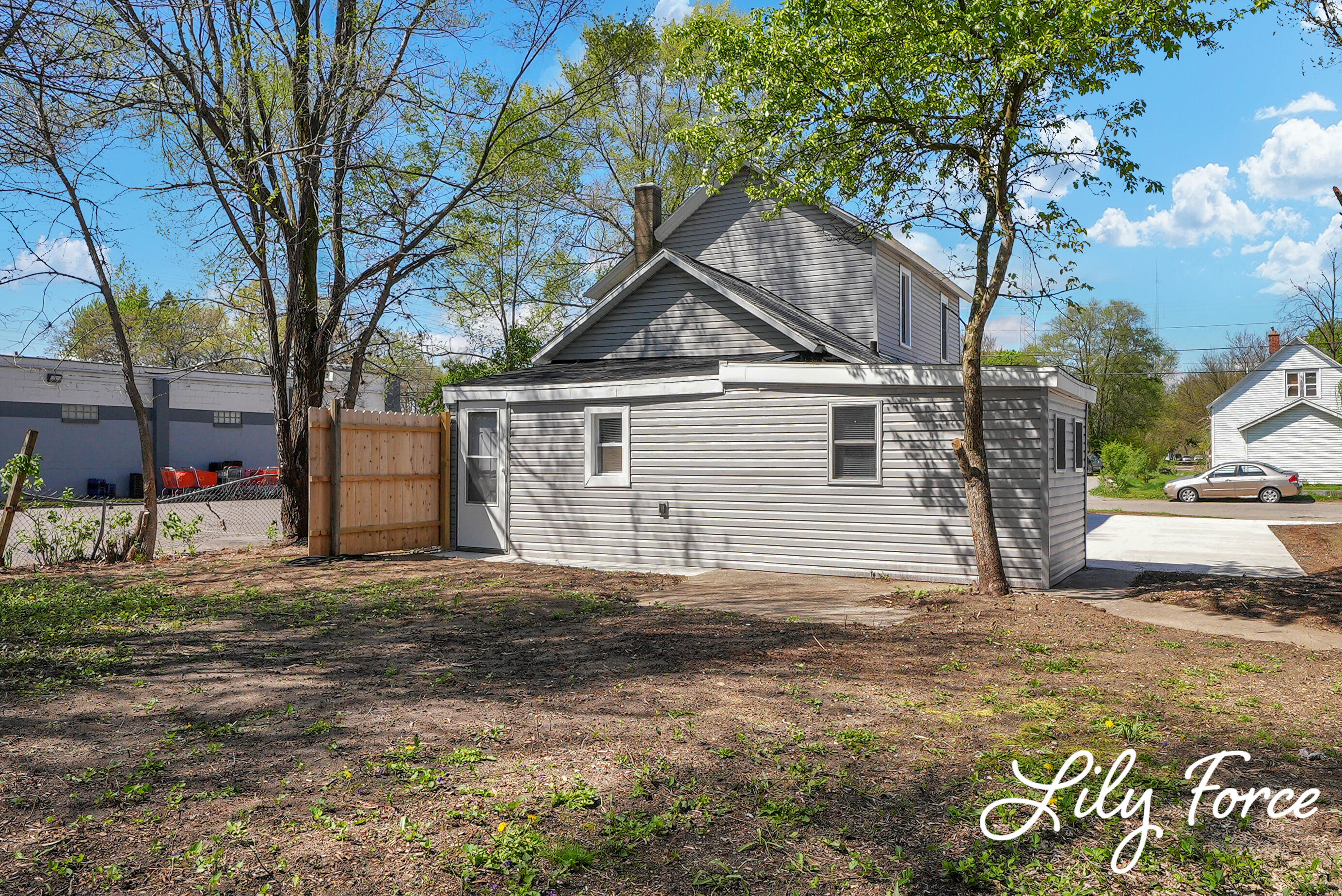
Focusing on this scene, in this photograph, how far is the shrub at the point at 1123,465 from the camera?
34.9 meters

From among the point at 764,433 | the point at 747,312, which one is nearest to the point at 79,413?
the point at 747,312

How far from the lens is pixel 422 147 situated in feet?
54.3

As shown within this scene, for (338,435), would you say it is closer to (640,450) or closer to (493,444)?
(493,444)

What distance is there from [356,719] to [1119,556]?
13733 mm

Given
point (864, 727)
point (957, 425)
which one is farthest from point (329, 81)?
point (864, 727)

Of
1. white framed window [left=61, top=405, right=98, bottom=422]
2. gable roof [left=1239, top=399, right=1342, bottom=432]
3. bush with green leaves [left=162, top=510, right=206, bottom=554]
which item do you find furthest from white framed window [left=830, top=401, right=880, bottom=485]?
gable roof [left=1239, top=399, right=1342, bottom=432]

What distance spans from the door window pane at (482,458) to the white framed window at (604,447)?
1920mm

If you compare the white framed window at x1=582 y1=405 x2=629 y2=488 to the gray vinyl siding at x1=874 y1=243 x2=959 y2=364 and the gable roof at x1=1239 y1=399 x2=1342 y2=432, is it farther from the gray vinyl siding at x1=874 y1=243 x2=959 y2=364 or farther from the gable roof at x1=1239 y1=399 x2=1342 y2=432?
the gable roof at x1=1239 y1=399 x2=1342 y2=432

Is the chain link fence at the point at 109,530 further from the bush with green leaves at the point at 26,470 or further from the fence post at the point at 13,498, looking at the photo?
the bush with green leaves at the point at 26,470

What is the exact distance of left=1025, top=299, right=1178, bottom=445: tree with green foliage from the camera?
58.7 metres

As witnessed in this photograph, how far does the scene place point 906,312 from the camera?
19.1m

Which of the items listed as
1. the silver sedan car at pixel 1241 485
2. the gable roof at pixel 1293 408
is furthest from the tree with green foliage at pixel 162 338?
the gable roof at pixel 1293 408

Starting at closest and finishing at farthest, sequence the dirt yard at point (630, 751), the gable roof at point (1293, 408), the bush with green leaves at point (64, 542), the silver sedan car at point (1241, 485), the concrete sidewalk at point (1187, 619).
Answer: the dirt yard at point (630, 751)
the concrete sidewalk at point (1187, 619)
the bush with green leaves at point (64, 542)
the silver sedan car at point (1241, 485)
the gable roof at point (1293, 408)

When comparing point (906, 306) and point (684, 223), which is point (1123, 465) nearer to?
point (906, 306)
